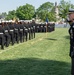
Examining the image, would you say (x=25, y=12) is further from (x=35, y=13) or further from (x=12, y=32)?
(x=12, y=32)

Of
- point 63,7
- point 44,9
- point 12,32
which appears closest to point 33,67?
point 12,32

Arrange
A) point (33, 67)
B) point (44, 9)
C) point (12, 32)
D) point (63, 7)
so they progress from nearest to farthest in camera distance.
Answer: point (33, 67)
point (12, 32)
point (63, 7)
point (44, 9)

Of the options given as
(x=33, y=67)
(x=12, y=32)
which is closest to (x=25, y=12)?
(x=12, y=32)

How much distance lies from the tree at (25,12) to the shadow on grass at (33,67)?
316ft

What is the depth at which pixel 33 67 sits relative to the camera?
10.6m

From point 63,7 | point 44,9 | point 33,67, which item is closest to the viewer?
point 33,67

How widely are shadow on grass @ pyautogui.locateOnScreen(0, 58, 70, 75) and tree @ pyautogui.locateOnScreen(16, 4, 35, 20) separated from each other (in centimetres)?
9627

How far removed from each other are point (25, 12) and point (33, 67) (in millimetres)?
99970

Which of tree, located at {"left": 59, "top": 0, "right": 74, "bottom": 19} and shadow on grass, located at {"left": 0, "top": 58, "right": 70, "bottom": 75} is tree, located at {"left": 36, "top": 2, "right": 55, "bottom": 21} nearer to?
tree, located at {"left": 59, "top": 0, "right": 74, "bottom": 19}

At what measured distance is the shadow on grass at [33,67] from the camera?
961 cm

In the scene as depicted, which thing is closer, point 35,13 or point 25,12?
point 25,12

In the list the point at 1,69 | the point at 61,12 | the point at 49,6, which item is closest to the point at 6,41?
the point at 1,69

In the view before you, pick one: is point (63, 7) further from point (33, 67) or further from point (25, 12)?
point (33, 67)

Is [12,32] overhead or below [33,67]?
overhead
